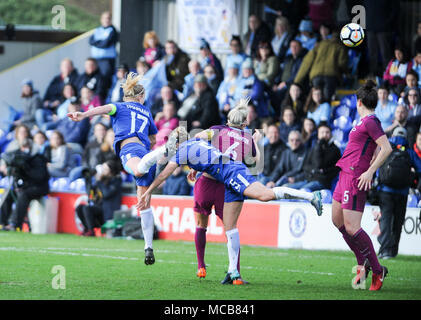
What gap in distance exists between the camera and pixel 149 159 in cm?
1015

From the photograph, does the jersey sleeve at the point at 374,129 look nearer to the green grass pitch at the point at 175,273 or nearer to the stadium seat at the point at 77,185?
the green grass pitch at the point at 175,273

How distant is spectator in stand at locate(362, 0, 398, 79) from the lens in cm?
1775

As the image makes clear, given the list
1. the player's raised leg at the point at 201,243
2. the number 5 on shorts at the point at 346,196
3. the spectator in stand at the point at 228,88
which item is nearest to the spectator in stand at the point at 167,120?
the spectator in stand at the point at 228,88

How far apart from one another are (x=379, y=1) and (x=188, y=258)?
315 inches

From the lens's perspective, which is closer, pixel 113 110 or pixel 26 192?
A: pixel 113 110

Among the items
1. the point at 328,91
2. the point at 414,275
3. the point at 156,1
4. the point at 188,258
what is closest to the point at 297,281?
the point at 414,275

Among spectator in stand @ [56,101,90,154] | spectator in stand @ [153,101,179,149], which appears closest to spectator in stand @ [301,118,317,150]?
spectator in stand @ [153,101,179,149]

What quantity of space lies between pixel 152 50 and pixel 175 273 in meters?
10.8

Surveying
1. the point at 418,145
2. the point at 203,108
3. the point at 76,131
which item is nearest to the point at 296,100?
the point at 203,108

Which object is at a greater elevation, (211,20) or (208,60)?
(211,20)

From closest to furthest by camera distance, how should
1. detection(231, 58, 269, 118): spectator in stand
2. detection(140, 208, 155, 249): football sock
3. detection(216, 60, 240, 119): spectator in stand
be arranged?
detection(140, 208, 155, 249): football sock < detection(231, 58, 269, 118): spectator in stand < detection(216, 60, 240, 119): spectator in stand

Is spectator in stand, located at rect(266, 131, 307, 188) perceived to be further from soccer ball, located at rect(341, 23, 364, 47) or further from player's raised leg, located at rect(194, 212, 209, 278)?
player's raised leg, located at rect(194, 212, 209, 278)

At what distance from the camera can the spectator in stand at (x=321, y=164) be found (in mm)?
15398

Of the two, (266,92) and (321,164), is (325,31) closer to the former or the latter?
(266,92)
